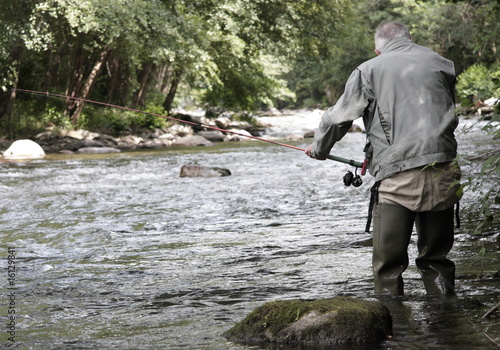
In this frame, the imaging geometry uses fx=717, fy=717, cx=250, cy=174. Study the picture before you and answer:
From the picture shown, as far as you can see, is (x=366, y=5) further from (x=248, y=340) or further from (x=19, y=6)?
(x=248, y=340)

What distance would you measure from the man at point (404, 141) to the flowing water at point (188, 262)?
389mm

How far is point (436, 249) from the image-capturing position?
13.3 feet

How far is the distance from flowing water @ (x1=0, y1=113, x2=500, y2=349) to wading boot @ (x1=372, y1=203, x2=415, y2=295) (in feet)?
0.52

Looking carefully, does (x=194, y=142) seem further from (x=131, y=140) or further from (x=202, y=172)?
(x=202, y=172)

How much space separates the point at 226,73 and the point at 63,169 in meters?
14.0

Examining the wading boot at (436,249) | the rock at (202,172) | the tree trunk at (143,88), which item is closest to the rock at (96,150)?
the tree trunk at (143,88)

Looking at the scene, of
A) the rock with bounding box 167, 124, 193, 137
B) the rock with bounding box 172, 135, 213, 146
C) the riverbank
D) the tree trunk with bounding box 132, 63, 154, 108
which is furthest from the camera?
the tree trunk with bounding box 132, 63, 154, 108

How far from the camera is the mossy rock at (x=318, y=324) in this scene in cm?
339

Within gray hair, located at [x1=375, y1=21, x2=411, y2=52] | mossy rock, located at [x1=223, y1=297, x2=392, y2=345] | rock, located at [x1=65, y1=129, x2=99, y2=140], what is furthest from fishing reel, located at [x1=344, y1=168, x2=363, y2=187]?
rock, located at [x1=65, y1=129, x2=99, y2=140]

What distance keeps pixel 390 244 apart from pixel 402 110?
0.74 m

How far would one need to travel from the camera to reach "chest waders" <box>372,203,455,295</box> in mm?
3938

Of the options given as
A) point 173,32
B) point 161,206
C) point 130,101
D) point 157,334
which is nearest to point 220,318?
point 157,334

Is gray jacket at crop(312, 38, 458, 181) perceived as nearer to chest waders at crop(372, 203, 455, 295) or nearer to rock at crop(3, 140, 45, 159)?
chest waders at crop(372, 203, 455, 295)

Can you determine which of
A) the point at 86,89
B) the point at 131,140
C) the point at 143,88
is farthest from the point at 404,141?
the point at 143,88
